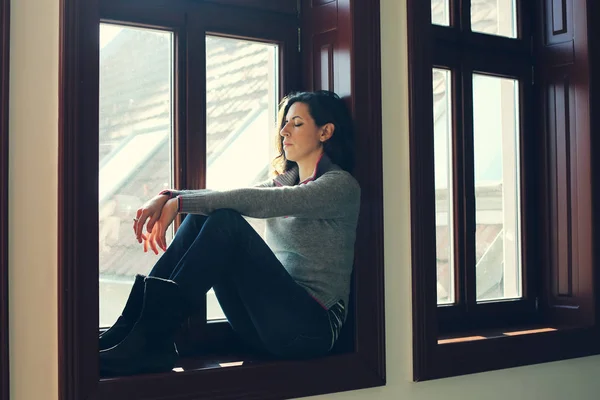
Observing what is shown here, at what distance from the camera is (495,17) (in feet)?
10.1

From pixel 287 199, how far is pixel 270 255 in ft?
0.55

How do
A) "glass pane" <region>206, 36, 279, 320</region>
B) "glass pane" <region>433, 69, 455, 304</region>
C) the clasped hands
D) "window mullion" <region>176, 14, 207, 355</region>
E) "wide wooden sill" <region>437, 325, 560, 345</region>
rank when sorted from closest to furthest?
the clasped hands, "window mullion" <region>176, 14, 207, 355</region>, "glass pane" <region>206, 36, 279, 320</region>, "wide wooden sill" <region>437, 325, 560, 345</region>, "glass pane" <region>433, 69, 455, 304</region>

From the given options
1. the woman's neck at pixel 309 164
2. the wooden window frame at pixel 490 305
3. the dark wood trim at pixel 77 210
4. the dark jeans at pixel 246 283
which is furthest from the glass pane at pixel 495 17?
the dark wood trim at pixel 77 210

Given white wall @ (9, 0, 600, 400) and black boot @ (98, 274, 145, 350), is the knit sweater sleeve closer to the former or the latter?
black boot @ (98, 274, 145, 350)

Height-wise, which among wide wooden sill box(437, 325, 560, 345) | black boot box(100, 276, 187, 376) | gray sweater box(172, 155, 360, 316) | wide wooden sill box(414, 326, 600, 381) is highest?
gray sweater box(172, 155, 360, 316)

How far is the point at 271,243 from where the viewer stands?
2.34m

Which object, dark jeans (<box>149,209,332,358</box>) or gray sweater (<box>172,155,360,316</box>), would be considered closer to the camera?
dark jeans (<box>149,209,332,358</box>)

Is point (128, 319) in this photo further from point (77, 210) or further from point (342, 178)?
point (342, 178)

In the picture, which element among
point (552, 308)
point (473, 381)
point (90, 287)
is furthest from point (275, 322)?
point (552, 308)

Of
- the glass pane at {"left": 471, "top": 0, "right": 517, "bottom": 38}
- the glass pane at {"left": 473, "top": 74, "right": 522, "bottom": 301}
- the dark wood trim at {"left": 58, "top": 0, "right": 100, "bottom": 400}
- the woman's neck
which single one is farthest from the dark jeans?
the glass pane at {"left": 471, "top": 0, "right": 517, "bottom": 38}

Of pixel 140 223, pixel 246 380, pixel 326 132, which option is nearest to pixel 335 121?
pixel 326 132

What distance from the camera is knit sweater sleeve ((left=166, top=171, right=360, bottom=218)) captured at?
202cm

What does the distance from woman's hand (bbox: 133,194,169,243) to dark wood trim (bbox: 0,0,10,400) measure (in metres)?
0.36

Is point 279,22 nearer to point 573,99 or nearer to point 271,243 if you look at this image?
point 271,243
